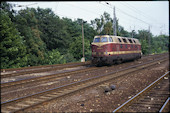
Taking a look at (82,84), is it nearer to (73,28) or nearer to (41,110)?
(41,110)

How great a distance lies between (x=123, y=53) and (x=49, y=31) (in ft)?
74.9

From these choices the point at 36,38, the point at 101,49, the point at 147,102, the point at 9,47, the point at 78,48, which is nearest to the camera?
the point at 147,102

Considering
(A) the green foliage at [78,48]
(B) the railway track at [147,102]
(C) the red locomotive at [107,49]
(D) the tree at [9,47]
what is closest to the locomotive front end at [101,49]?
(C) the red locomotive at [107,49]

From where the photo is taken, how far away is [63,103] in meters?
7.43

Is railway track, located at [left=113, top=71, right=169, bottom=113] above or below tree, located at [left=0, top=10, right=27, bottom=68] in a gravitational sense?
below

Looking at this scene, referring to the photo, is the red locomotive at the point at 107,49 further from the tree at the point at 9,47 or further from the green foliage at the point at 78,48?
the green foliage at the point at 78,48

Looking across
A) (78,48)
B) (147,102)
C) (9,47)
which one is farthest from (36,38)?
(147,102)

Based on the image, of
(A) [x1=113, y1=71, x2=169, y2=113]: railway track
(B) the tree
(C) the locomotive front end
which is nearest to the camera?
(A) [x1=113, y1=71, x2=169, y2=113]: railway track

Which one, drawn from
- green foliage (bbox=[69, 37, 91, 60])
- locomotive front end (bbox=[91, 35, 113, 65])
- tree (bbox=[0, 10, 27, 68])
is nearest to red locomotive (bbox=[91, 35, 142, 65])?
locomotive front end (bbox=[91, 35, 113, 65])

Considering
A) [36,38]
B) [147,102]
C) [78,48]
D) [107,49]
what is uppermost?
[36,38]

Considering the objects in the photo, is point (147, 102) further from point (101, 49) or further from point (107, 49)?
point (101, 49)

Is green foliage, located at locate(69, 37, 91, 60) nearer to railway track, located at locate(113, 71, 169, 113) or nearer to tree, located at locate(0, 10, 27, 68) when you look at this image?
tree, located at locate(0, 10, 27, 68)

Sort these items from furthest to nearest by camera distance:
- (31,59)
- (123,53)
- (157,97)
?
(31,59) → (123,53) → (157,97)

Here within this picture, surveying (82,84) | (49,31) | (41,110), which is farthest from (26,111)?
(49,31)
